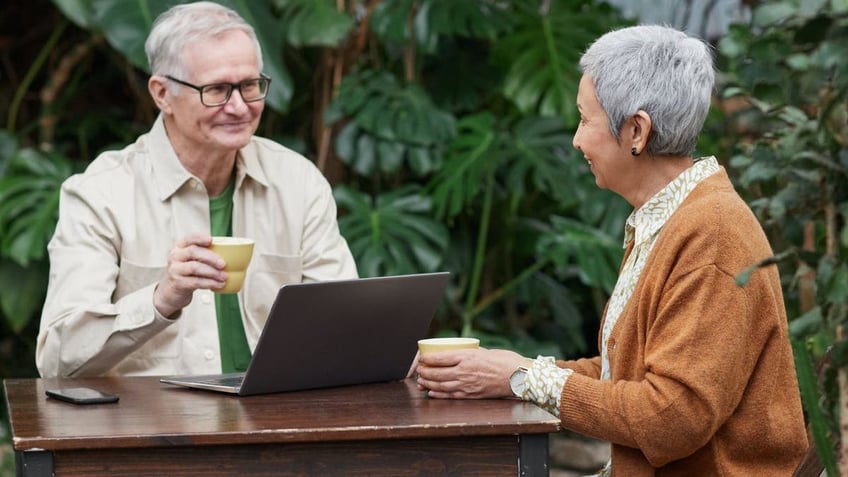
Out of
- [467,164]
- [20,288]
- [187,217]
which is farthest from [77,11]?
[187,217]

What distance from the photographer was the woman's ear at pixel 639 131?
1.87m

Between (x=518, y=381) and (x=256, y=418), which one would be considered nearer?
(x=256, y=418)

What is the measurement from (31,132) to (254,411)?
3.32m

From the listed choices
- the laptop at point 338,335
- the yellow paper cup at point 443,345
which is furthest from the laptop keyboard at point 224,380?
the yellow paper cup at point 443,345

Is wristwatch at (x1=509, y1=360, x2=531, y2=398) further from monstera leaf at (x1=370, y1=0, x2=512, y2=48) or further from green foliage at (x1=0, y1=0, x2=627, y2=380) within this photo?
monstera leaf at (x1=370, y1=0, x2=512, y2=48)

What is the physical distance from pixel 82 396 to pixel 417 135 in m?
2.24

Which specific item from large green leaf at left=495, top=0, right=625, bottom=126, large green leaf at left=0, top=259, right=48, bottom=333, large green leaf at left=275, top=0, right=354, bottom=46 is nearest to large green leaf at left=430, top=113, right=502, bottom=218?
large green leaf at left=495, top=0, right=625, bottom=126

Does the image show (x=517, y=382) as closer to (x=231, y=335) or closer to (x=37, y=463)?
(x=37, y=463)

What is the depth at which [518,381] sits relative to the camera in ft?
6.18

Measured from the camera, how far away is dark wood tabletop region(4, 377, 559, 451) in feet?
5.38

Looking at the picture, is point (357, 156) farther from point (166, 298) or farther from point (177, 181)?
point (166, 298)

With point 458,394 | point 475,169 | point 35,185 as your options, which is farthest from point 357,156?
point 458,394

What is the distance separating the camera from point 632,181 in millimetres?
1946

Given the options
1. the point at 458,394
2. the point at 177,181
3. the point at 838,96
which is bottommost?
→ the point at 458,394
